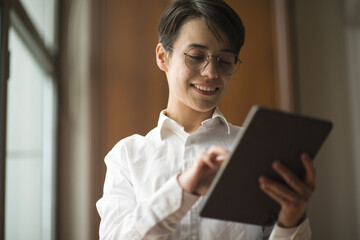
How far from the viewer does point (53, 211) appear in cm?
260

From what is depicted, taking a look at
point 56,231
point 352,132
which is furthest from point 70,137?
point 352,132

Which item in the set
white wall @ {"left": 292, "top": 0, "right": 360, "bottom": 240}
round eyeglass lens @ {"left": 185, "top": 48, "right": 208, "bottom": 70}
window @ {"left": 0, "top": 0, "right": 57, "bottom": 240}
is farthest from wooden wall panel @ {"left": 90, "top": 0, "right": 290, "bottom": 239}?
round eyeglass lens @ {"left": 185, "top": 48, "right": 208, "bottom": 70}

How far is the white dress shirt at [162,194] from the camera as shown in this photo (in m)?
0.83

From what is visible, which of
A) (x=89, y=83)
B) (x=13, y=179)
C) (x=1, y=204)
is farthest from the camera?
(x=89, y=83)

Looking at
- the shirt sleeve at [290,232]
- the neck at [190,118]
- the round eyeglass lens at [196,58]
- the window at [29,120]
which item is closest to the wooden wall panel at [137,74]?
the window at [29,120]

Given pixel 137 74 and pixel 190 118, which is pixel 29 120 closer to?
pixel 137 74

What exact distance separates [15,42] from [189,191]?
150 centimetres

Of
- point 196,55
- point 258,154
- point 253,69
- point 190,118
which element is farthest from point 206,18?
point 253,69

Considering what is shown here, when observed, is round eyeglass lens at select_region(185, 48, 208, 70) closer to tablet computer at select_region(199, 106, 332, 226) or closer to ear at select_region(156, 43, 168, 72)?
ear at select_region(156, 43, 168, 72)

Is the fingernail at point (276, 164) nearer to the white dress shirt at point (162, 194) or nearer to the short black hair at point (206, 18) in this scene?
the white dress shirt at point (162, 194)

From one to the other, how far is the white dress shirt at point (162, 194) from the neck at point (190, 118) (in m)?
0.03

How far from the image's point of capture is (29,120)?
7.49 feet

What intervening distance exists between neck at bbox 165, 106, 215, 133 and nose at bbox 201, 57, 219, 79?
15 centimetres

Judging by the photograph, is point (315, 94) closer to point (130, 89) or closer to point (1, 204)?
point (130, 89)
